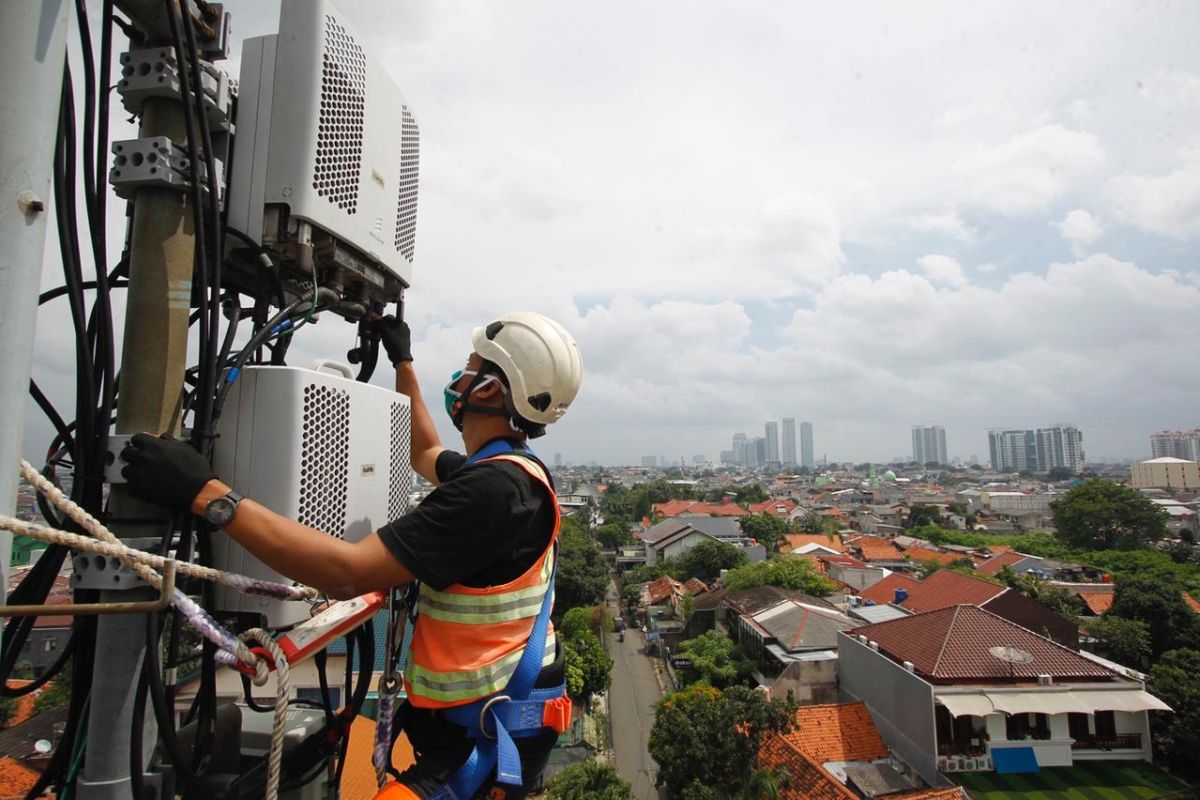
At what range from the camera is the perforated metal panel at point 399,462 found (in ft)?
8.20

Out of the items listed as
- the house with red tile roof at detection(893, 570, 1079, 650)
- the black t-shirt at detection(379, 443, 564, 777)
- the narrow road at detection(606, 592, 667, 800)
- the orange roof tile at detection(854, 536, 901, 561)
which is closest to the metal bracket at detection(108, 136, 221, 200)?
the black t-shirt at detection(379, 443, 564, 777)

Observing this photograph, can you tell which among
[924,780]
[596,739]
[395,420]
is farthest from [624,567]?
[395,420]

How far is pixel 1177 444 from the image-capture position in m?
151

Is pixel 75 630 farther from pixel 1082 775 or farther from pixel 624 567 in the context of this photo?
pixel 624 567

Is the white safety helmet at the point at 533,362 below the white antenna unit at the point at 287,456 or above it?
above

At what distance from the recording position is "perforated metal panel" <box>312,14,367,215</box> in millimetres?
2131

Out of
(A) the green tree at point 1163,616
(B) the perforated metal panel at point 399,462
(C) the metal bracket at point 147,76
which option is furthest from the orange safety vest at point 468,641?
(A) the green tree at point 1163,616

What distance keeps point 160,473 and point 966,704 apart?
58.2 feet

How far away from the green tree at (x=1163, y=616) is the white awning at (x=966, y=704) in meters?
13.3

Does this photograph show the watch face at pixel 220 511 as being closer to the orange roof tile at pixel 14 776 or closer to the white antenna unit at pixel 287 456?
the white antenna unit at pixel 287 456

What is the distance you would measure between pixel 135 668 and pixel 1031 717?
19.5 metres

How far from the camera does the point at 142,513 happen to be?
5.76 feet

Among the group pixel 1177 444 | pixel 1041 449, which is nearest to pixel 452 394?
pixel 1177 444

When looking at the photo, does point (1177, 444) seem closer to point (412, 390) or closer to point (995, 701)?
point (995, 701)
